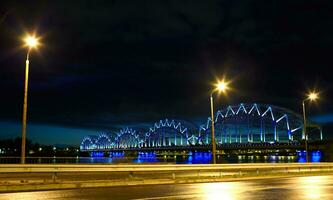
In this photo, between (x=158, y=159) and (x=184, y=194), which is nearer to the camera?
(x=184, y=194)

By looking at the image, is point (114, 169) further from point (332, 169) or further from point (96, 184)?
point (332, 169)

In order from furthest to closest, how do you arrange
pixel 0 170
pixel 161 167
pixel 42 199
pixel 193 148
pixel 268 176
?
1. pixel 193 148
2. pixel 268 176
3. pixel 161 167
4. pixel 0 170
5. pixel 42 199

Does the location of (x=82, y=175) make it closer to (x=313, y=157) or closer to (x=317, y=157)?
(x=317, y=157)

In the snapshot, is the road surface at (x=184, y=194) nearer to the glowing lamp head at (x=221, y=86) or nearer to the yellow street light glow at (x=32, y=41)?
the yellow street light glow at (x=32, y=41)

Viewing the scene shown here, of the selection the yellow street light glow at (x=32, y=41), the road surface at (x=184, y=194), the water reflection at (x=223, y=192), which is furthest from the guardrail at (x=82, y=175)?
the yellow street light glow at (x=32, y=41)

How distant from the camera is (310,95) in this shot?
47062mm

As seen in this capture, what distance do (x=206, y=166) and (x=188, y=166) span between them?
1565mm

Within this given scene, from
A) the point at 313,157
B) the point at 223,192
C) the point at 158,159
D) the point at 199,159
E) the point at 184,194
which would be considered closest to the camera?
the point at 184,194

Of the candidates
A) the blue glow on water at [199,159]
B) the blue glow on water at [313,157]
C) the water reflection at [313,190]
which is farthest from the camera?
the blue glow on water at [313,157]

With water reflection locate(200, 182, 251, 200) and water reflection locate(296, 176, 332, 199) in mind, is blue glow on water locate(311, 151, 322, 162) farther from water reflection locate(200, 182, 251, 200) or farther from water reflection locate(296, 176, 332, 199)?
water reflection locate(200, 182, 251, 200)

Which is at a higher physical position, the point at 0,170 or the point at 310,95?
the point at 310,95

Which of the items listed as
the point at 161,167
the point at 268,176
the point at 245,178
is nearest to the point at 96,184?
the point at 161,167

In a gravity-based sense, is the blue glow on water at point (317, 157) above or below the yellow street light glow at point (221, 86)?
below

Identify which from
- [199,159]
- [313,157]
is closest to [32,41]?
[199,159]
